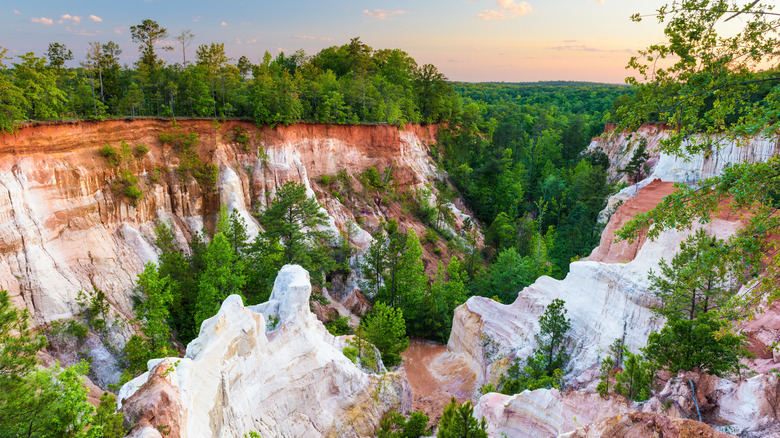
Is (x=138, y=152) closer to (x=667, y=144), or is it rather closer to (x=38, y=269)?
(x=38, y=269)

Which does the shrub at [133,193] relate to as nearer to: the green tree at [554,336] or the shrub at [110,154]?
the shrub at [110,154]

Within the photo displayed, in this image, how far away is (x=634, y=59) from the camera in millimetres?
7992

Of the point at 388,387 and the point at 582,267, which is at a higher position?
the point at 582,267

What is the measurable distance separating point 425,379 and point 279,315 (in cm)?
1244

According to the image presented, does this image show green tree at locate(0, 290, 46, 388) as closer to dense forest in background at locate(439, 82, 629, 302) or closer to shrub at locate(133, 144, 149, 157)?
shrub at locate(133, 144, 149, 157)

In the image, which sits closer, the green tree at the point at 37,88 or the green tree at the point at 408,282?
the green tree at the point at 37,88

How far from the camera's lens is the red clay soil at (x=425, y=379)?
72.6 ft

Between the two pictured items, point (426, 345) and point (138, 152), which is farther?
point (426, 345)

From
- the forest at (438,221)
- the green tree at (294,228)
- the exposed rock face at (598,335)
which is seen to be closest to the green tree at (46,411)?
the forest at (438,221)

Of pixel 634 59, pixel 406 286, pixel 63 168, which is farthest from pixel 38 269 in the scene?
pixel 634 59

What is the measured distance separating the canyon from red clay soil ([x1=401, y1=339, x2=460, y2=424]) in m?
0.13

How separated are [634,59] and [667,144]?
1629 millimetres

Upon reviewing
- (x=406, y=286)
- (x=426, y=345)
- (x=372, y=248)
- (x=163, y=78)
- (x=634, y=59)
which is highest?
(x=163, y=78)

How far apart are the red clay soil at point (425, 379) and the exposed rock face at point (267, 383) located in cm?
333
